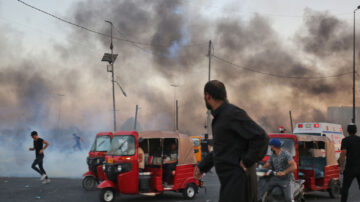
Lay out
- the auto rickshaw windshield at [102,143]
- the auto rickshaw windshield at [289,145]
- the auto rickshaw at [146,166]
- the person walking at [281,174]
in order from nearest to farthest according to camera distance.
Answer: the person walking at [281,174] → the auto rickshaw at [146,166] → the auto rickshaw windshield at [289,145] → the auto rickshaw windshield at [102,143]

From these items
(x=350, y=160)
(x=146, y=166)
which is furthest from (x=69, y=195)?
(x=350, y=160)

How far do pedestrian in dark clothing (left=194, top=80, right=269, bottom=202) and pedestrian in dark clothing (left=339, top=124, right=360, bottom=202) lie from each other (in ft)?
17.1

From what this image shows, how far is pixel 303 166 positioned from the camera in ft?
40.4

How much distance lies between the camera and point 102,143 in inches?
581

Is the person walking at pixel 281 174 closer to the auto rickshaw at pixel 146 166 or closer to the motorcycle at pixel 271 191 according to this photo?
the motorcycle at pixel 271 191

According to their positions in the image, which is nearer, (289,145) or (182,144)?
(289,145)

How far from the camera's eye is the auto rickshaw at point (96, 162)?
13586 millimetres

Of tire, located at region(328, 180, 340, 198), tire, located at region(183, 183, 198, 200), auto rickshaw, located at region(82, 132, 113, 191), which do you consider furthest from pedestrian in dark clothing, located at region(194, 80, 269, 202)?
auto rickshaw, located at region(82, 132, 113, 191)

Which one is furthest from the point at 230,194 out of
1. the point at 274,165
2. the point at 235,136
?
the point at 274,165

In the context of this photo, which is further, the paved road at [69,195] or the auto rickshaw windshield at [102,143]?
the auto rickshaw windshield at [102,143]

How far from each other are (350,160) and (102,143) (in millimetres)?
9177

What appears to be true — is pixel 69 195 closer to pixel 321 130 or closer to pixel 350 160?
pixel 350 160

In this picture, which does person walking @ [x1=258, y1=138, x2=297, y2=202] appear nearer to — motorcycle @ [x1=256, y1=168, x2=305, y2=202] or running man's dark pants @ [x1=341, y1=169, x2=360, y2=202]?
motorcycle @ [x1=256, y1=168, x2=305, y2=202]

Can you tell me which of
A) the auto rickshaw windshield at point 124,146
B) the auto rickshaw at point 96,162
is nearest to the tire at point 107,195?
the auto rickshaw windshield at point 124,146
